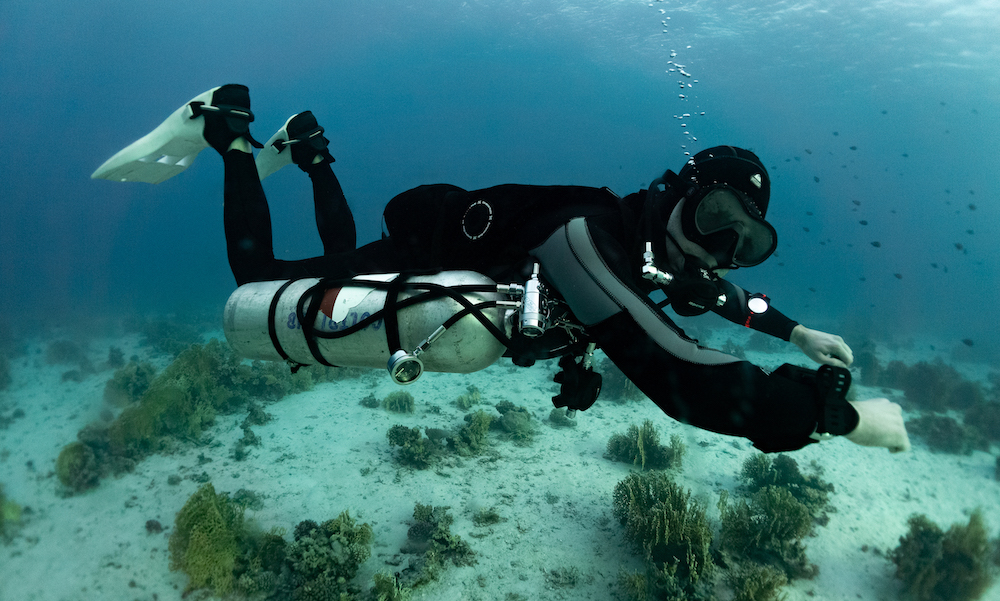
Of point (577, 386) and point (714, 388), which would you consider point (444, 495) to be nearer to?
point (577, 386)

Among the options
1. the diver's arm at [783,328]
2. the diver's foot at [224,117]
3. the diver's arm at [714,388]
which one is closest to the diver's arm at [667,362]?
the diver's arm at [714,388]

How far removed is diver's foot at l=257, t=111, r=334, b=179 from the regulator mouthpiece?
3205 millimetres

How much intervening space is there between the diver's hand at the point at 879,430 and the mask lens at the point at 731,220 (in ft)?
3.76

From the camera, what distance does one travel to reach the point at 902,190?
397ft

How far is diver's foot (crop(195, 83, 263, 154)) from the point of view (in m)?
3.77

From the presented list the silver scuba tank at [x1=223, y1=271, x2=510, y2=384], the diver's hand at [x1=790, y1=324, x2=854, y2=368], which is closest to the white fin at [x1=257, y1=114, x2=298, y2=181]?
the silver scuba tank at [x1=223, y1=271, x2=510, y2=384]

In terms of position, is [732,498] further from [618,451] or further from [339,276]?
[339,276]

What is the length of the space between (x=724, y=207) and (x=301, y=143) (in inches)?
177

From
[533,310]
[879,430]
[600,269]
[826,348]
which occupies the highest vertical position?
[600,269]

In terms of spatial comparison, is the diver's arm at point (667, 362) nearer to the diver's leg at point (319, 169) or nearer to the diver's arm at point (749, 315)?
the diver's arm at point (749, 315)

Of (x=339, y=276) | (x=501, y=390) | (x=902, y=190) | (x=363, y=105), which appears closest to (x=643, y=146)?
(x=363, y=105)

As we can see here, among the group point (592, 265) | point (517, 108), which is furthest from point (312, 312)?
point (517, 108)

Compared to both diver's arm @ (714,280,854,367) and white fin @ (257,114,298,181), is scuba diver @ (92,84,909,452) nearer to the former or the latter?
diver's arm @ (714,280,854,367)

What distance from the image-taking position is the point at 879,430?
1589 mm
